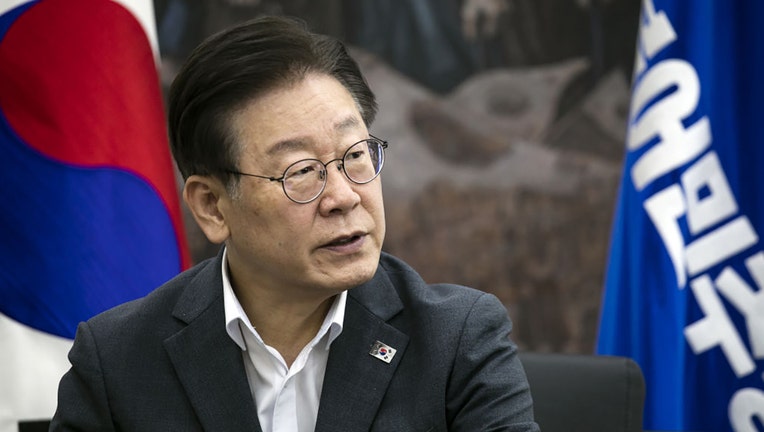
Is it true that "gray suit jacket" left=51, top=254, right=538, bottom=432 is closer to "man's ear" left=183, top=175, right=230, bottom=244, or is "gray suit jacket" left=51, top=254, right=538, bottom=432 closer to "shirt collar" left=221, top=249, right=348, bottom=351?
→ "shirt collar" left=221, top=249, right=348, bottom=351

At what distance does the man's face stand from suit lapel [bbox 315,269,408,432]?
0.13 m

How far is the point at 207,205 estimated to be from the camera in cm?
161

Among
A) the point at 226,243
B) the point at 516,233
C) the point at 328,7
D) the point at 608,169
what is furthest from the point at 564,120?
the point at 226,243

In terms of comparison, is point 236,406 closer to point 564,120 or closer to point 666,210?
point 666,210

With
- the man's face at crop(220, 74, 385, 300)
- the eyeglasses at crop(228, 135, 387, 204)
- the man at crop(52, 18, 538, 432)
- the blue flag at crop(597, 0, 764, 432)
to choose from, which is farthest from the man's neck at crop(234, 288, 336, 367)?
the blue flag at crop(597, 0, 764, 432)

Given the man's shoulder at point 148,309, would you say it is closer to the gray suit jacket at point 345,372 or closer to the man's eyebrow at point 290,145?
the gray suit jacket at point 345,372

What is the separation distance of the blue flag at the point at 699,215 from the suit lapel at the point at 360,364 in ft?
4.19

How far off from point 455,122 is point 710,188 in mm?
1806

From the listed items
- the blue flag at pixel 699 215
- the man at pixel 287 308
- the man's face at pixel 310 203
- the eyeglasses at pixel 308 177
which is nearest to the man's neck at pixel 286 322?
the man at pixel 287 308

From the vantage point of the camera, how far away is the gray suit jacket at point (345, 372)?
59.9 inches

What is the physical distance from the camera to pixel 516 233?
13.9ft

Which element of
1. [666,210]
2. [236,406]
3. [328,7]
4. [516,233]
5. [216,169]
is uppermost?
[328,7]

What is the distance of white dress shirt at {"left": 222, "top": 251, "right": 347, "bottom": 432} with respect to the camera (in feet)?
5.16

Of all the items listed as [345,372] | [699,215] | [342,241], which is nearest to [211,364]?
[345,372]
